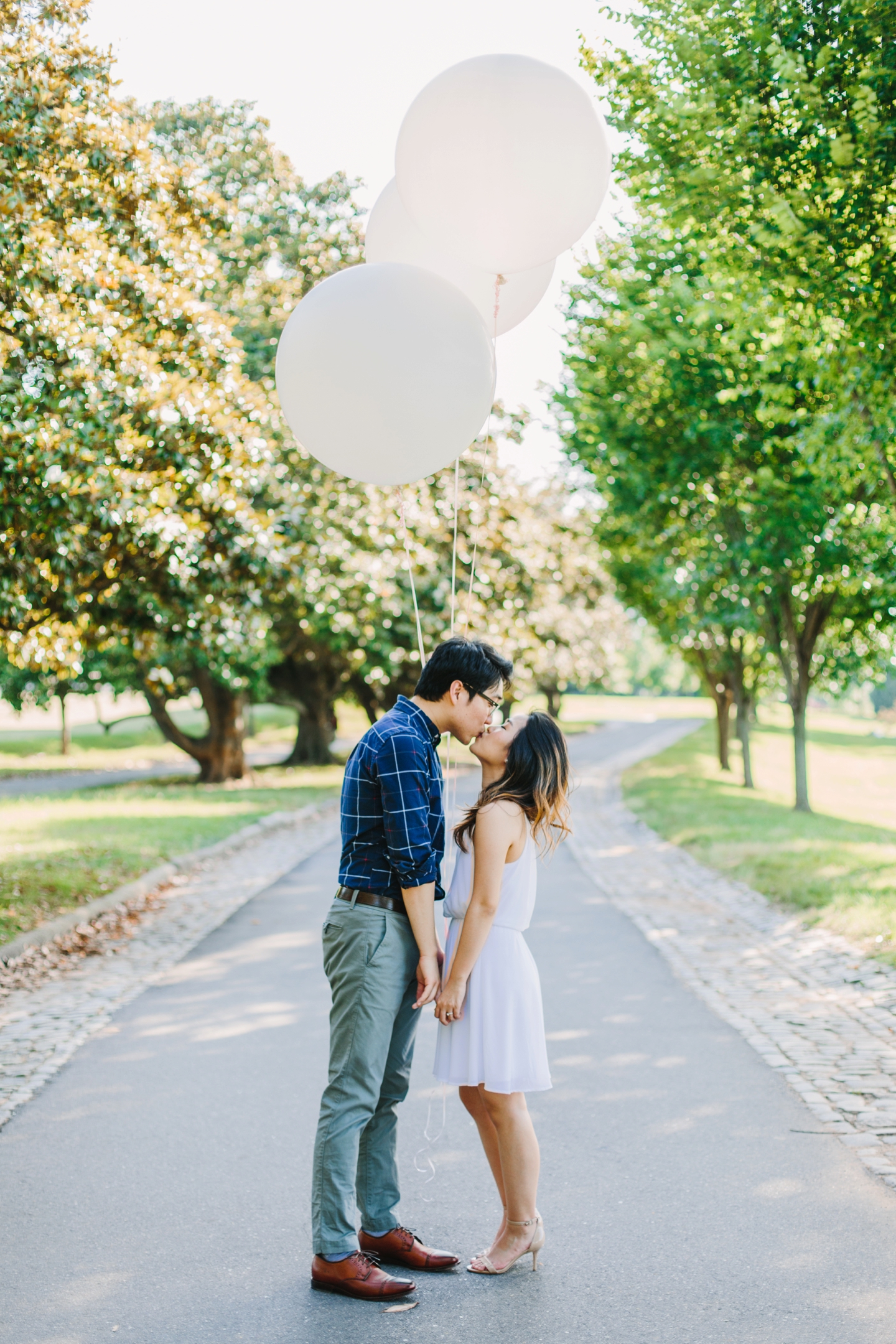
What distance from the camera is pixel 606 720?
71125 mm

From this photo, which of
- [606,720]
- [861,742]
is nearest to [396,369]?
[861,742]

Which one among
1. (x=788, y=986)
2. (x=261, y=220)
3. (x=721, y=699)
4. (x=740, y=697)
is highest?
(x=261, y=220)

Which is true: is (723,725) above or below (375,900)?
below

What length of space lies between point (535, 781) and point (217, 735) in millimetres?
23613

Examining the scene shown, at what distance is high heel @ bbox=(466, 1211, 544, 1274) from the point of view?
3.72m

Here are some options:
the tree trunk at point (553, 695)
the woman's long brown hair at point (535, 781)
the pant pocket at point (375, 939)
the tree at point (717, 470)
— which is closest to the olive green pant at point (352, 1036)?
the pant pocket at point (375, 939)

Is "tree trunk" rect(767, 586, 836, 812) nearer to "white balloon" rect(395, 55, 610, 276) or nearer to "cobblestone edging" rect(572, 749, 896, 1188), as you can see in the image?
"cobblestone edging" rect(572, 749, 896, 1188)

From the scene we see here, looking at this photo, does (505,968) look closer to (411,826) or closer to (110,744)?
(411,826)

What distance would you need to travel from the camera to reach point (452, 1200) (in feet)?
14.2

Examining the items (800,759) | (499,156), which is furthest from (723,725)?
(499,156)

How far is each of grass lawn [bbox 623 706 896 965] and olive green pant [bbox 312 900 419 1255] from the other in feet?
18.1

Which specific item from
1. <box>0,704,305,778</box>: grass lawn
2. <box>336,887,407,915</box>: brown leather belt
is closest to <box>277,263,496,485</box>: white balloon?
<box>336,887,407,915</box>: brown leather belt

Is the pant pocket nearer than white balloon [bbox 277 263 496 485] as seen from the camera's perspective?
Yes

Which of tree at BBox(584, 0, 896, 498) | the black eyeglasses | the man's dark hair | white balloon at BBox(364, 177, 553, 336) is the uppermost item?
tree at BBox(584, 0, 896, 498)
